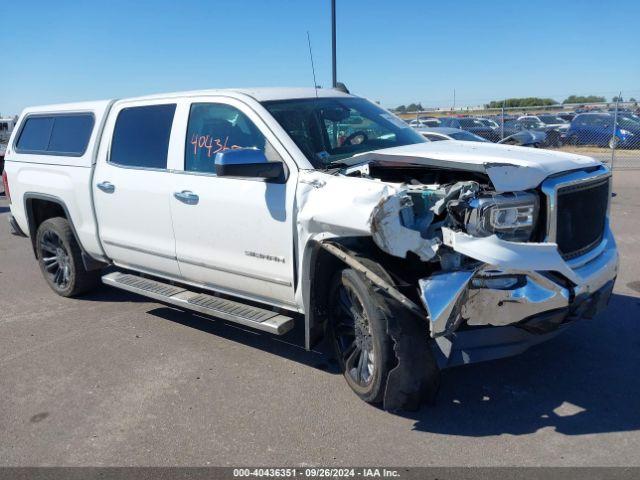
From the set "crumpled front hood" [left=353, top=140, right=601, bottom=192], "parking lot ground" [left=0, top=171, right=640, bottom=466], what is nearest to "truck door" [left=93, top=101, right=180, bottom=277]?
"parking lot ground" [left=0, top=171, right=640, bottom=466]

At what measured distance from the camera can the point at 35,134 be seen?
684 cm

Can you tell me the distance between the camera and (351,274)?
3.80 m

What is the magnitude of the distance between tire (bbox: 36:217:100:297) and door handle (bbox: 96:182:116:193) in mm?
1008

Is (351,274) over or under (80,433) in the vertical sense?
over

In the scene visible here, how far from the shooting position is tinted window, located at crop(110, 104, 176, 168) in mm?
5207

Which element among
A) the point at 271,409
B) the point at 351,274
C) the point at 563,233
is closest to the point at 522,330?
the point at 563,233

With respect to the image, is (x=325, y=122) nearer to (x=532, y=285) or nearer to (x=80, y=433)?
(x=532, y=285)

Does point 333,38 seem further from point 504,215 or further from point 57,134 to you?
point 504,215

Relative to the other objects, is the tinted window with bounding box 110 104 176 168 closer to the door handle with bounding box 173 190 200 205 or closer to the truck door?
the truck door

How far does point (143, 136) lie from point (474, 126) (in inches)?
914

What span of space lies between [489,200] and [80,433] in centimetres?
287

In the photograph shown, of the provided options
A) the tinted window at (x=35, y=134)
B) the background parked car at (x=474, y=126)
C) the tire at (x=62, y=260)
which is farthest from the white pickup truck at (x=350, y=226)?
the background parked car at (x=474, y=126)

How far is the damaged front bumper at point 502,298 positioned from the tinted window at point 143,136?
2846 millimetres

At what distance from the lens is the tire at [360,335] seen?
11.9ft
